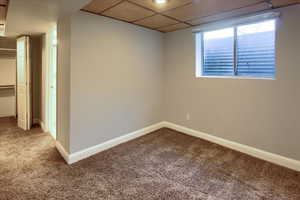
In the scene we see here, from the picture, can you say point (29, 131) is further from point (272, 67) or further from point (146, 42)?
point (272, 67)

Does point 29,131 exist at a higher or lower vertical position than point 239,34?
lower

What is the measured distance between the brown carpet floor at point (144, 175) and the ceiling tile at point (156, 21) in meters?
2.22

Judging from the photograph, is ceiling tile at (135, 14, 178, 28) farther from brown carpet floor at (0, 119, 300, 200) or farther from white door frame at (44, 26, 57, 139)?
brown carpet floor at (0, 119, 300, 200)

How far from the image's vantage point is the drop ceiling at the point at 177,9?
96.6 inches

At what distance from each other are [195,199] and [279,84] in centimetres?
202

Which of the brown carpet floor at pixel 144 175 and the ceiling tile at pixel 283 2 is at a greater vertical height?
the ceiling tile at pixel 283 2

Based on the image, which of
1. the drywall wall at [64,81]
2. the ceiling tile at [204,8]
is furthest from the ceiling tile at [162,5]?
the drywall wall at [64,81]

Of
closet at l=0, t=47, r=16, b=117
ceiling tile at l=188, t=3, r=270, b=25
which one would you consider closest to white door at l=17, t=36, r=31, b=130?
closet at l=0, t=47, r=16, b=117

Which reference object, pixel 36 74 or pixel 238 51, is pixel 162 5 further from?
pixel 36 74

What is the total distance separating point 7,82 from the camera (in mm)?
5355

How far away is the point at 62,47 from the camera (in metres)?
2.93

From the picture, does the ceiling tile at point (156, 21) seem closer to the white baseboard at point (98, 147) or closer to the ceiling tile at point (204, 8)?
the ceiling tile at point (204, 8)

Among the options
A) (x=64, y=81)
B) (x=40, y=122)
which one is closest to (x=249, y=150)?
(x=64, y=81)

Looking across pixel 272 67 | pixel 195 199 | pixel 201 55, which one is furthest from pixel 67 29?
pixel 272 67
